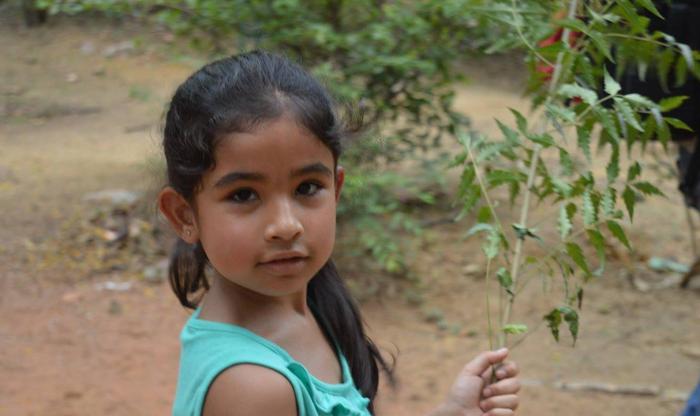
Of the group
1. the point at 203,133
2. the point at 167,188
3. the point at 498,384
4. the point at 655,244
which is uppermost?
the point at 203,133

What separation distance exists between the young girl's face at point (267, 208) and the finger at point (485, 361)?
0.41m

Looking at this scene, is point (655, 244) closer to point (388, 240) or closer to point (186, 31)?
point (388, 240)

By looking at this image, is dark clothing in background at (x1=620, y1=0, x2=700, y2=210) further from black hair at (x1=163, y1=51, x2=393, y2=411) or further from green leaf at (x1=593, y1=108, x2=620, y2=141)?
black hair at (x1=163, y1=51, x2=393, y2=411)

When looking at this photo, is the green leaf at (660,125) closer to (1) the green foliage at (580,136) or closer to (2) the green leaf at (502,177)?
(1) the green foliage at (580,136)

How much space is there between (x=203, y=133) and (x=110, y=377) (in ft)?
8.04

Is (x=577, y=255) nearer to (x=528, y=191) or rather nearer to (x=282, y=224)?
(x=528, y=191)

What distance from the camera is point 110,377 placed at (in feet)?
11.9

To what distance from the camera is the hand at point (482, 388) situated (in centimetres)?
164

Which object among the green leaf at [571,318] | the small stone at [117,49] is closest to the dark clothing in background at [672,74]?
the green leaf at [571,318]

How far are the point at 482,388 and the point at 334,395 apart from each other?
0.98 feet

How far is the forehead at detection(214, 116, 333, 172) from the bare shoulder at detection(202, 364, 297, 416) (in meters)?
0.33

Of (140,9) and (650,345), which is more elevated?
(140,9)

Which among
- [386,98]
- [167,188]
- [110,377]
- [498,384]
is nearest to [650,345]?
[386,98]

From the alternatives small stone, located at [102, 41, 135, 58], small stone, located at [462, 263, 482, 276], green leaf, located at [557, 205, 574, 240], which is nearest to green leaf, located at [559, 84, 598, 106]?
green leaf, located at [557, 205, 574, 240]
